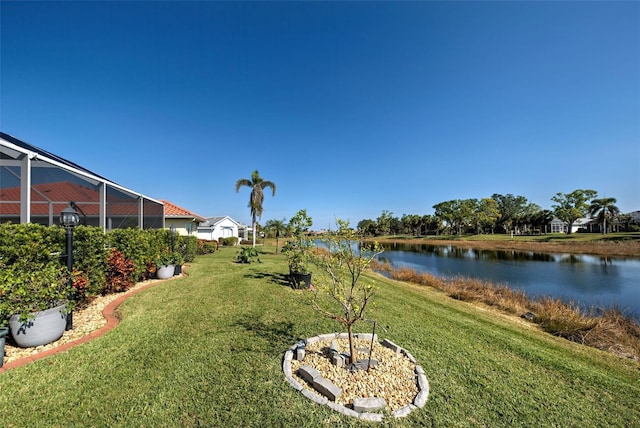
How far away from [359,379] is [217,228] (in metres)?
29.1

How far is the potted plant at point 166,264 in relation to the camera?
810 cm

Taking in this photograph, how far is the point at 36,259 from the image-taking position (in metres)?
4.10

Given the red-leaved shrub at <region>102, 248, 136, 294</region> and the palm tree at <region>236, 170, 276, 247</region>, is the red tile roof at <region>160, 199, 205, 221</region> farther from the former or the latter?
the red-leaved shrub at <region>102, 248, 136, 294</region>

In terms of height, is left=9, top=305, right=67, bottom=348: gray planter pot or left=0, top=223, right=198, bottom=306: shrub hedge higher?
left=0, top=223, right=198, bottom=306: shrub hedge

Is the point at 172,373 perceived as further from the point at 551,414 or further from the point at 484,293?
the point at 484,293

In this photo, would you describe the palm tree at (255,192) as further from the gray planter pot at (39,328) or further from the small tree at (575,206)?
the small tree at (575,206)

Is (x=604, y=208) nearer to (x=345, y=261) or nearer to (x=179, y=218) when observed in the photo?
(x=345, y=261)

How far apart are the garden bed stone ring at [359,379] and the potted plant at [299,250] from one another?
3.04 meters

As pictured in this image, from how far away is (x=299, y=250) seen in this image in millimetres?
6930

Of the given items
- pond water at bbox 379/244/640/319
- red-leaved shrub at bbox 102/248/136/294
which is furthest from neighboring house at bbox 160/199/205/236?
pond water at bbox 379/244/640/319

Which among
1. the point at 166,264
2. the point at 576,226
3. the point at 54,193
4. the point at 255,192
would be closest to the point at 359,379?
the point at 166,264

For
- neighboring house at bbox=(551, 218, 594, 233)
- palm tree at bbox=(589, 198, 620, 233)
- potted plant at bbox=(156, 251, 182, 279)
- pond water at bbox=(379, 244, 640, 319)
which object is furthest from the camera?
neighboring house at bbox=(551, 218, 594, 233)

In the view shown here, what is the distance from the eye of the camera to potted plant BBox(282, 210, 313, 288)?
6.77 metres

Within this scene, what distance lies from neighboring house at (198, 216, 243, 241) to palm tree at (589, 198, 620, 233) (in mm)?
59028
